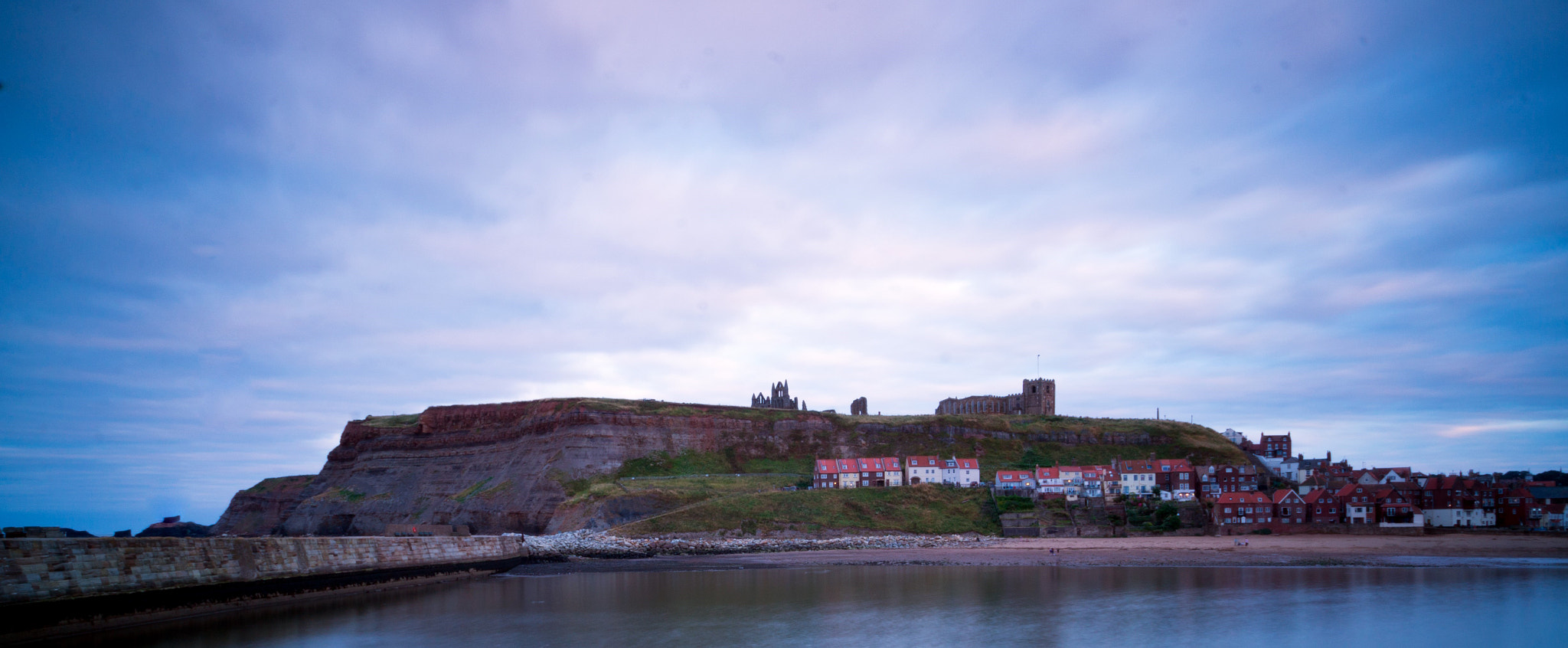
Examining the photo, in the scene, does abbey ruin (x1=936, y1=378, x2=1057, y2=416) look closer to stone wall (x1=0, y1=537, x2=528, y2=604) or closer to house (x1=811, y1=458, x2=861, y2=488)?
house (x1=811, y1=458, x2=861, y2=488)

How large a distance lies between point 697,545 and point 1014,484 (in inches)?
1179

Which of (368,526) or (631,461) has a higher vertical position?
(631,461)

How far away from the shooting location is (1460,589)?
36.2 m

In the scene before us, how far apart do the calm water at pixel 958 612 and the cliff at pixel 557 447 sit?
3456 cm

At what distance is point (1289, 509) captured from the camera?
60.7 meters

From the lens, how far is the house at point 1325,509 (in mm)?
60781

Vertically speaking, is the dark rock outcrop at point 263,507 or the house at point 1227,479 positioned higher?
the house at point 1227,479

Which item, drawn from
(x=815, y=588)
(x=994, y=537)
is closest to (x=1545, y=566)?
(x=994, y=537)

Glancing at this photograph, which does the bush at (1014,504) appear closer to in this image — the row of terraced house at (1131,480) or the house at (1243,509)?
the row of terraced house at (1131,480)

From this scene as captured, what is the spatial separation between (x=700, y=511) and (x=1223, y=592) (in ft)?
128

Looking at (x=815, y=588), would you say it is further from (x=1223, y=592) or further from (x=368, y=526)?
(x=368, y=526)

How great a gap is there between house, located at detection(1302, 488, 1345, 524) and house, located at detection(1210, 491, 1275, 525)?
254 cm

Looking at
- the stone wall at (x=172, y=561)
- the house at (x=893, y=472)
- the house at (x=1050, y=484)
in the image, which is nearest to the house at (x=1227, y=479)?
the house at (x=1050, y=484)

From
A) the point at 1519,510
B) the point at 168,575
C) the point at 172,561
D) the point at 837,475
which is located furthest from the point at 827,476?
the point at 168,575
